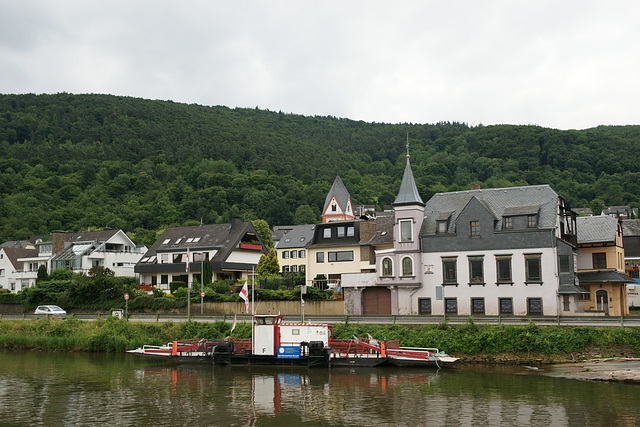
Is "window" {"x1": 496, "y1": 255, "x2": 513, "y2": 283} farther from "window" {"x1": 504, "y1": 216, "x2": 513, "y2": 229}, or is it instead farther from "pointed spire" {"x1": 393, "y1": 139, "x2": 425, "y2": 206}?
"pointed spire" {"x1": 393, "y1": 139, "x2": 425, "y2": 206}

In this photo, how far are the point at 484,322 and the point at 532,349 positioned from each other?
396cm

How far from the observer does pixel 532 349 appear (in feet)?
136

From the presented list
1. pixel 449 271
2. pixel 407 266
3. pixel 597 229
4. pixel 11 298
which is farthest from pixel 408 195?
pixel 11 298

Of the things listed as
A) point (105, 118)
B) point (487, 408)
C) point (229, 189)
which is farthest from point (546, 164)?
point (487, 408)

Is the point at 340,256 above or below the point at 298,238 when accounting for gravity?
below

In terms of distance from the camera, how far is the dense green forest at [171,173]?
142 m

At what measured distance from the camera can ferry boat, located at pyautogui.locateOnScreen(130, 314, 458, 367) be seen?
41.7 metres

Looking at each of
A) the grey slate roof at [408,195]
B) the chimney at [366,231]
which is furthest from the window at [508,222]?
the chimney at [366,231]

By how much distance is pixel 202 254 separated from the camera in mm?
82312

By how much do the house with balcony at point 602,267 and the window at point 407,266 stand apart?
14306 mm

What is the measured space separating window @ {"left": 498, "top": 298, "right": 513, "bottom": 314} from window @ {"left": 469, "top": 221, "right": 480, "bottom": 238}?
5623 millimetres

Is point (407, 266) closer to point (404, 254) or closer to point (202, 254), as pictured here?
point (404, 254)

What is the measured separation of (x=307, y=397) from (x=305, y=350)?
10226 millimetres

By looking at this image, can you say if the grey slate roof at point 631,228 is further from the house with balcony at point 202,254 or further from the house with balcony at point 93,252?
the house with balcony at point 93,252
